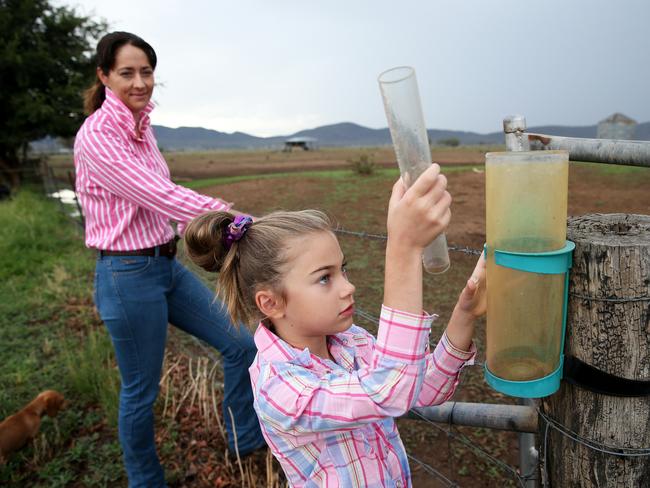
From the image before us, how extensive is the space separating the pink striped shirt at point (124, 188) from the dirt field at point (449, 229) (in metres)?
0.62

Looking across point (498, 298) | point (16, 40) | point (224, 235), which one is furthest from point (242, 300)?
point (16, 40)

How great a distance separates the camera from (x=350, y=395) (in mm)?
972

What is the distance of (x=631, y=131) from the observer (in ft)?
123

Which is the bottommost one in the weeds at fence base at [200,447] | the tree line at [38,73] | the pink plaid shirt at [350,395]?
the weeds at fence base at [200,447]

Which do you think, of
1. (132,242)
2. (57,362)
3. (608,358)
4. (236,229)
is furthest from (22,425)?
(608,358)

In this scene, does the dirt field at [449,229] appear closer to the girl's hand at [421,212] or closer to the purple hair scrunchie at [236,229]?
the purple hair scrunchie at [236,229]

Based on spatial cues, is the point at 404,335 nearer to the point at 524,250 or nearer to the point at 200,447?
the point at 524,250

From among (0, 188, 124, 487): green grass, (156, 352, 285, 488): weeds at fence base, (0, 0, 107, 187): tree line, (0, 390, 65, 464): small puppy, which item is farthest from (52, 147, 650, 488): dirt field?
(0, 0, 107, 187): tree line

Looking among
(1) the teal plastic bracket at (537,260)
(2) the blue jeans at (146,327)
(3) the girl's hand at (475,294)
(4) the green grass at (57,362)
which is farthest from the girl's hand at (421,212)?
(4) the green grass at (57,362)

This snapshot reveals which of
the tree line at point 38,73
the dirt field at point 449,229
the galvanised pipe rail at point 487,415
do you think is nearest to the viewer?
the galvanised pipe rail at point 487,415

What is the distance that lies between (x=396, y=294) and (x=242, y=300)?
533 millimetres

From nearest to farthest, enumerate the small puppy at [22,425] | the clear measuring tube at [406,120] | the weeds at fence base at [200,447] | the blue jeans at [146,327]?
the clear measuring tube at [406,120], the blue jeans at [146,327], the weeds at fence base at [200,447], the small puppy at [22,425]

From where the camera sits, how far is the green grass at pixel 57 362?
2635 mm

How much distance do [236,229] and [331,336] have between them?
38cm
